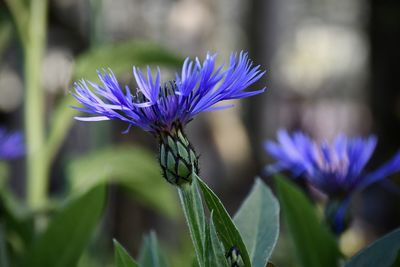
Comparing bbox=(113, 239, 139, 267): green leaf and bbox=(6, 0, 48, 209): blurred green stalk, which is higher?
bbox=(6, 0, 48, 209): blurred green stalk

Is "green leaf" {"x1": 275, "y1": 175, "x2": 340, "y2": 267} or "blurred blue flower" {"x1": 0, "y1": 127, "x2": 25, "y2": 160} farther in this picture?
"blurred blue flower" {"x1": 0, "y1": 127, "x2": 25, "y2": 160}

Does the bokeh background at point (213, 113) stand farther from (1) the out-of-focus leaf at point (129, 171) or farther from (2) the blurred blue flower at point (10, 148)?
(2) the blurred blue flower at point (10, 148)

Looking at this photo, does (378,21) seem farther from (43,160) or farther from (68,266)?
(68,266)

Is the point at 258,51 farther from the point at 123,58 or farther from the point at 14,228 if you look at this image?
the point at 14,228

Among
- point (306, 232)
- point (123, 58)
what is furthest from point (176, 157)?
point (123, 58)

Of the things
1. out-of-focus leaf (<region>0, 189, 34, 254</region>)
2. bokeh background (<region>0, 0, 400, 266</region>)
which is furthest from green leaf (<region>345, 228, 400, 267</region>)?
bokeh background (<region>0, 0, 400, 266</region>)

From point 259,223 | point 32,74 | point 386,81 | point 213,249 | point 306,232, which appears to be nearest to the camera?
point 213,249

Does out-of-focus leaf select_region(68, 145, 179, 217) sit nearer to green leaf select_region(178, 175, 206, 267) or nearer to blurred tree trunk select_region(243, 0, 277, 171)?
green leaf select_region(178, 175, 206, 267)
